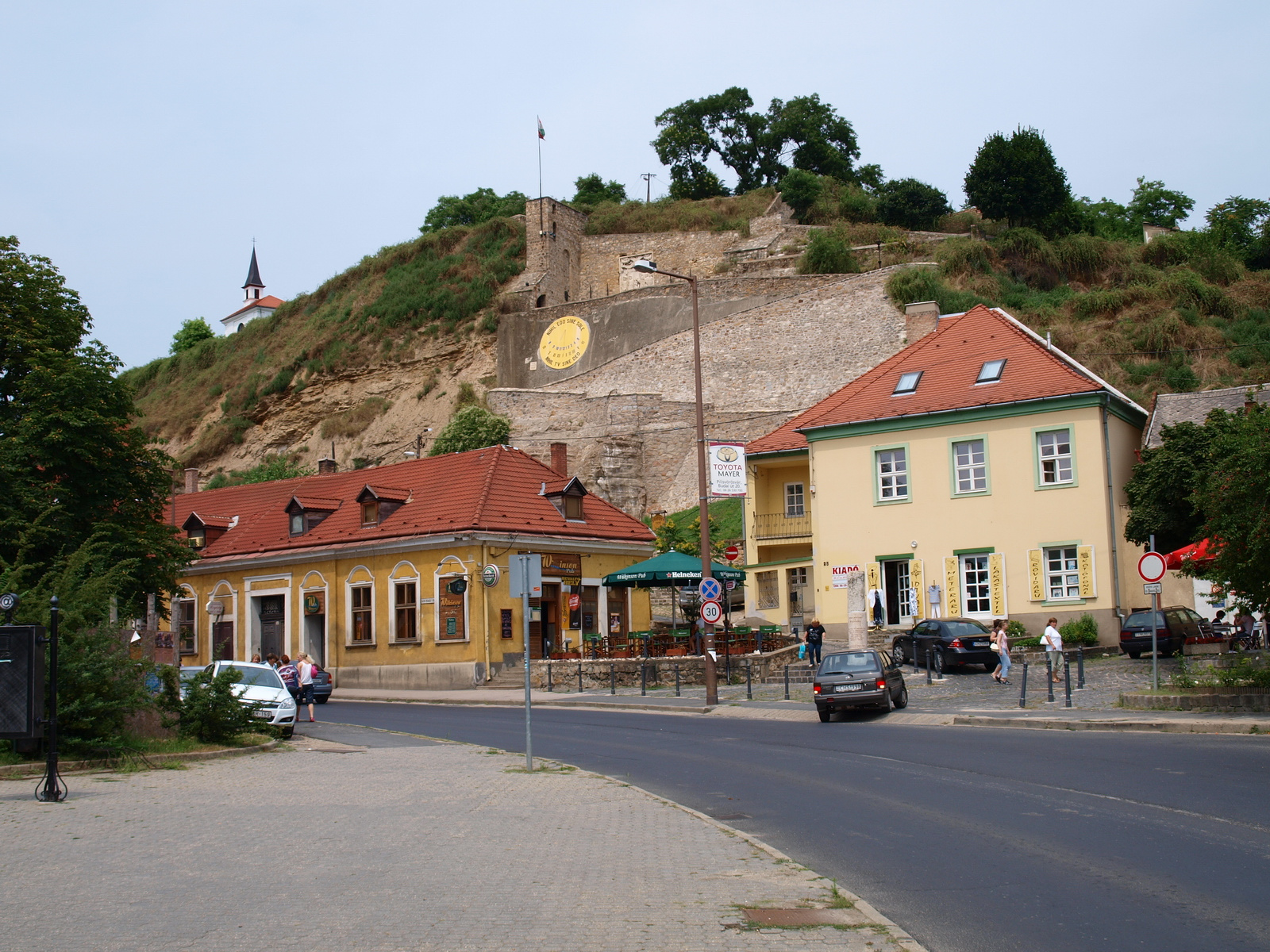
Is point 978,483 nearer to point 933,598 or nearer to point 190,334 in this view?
point 933,598

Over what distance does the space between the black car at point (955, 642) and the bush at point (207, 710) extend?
53.8 ft

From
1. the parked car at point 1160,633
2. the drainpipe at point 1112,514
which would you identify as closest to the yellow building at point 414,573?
the drainpipe at point 1112,514

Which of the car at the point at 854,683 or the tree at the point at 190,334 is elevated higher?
the tree at the point at 190,334

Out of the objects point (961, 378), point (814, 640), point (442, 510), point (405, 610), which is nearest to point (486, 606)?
point (405, 610)

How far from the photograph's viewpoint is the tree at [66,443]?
78.1 ft

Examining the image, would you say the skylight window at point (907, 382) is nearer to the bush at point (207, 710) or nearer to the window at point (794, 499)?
the window at point (794, 499)

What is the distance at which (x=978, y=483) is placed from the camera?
35.5 metres

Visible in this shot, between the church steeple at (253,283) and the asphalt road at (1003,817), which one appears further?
the church steeple at (253,283)

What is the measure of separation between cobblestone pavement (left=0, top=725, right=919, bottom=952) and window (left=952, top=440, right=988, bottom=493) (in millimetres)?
23928

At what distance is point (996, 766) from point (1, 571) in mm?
13495

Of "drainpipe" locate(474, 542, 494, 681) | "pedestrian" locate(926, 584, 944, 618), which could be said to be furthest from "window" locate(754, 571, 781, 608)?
"drainpipe" locate(474, 542, 494, 681)

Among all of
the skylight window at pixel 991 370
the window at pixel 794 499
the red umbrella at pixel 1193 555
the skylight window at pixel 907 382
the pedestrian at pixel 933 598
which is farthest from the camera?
the window at pixel 794 499

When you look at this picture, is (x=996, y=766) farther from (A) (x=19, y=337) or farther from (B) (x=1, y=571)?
(A) (x=19, y=337)

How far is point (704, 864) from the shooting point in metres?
9.05
